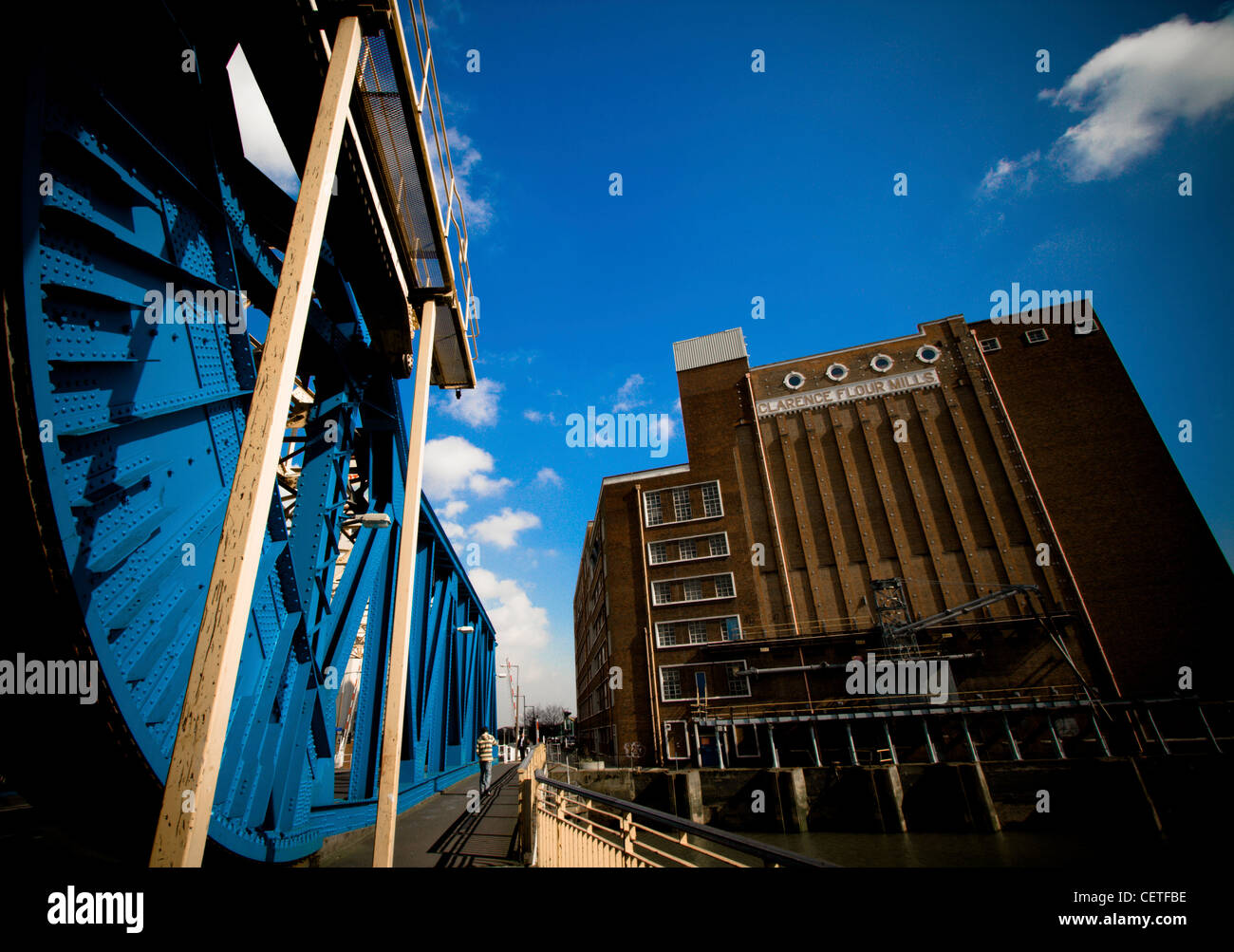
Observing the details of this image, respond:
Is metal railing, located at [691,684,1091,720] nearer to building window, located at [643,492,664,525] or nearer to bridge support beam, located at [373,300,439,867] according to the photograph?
building window, located at [643,492,664,525]

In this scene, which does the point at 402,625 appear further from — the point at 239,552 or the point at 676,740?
the point at 676,740

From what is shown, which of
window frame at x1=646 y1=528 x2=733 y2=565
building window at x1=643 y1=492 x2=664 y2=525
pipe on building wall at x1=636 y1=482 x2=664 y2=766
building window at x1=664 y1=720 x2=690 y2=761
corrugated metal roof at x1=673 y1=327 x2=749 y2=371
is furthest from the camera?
corrugated metal roof at x1=673 y1=327 x2=749 y2=371

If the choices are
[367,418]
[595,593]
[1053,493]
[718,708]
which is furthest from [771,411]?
[367,418]

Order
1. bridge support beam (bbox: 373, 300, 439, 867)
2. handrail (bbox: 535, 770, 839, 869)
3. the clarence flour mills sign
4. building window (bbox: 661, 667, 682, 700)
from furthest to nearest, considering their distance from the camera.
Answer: the clarence flour mills sign, building window (bbox: 661, 667, 682, 700), bridge support beam (bbox: 373, 300, 439, 867), handrail (bbox: 535, 770, 839, 869)

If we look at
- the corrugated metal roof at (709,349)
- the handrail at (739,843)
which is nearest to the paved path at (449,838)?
the handrail at (739,843)

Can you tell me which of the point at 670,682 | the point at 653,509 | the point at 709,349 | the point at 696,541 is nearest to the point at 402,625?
the point at 670,682

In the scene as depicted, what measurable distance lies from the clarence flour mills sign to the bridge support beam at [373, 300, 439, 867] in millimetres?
31068

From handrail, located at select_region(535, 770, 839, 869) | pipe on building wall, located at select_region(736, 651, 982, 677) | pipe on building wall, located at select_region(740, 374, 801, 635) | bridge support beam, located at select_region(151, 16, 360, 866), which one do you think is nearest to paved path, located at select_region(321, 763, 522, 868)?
handrail, located at select_region(535, 770, 839, 869)

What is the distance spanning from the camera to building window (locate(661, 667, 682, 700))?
28.8m

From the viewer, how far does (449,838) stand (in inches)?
298

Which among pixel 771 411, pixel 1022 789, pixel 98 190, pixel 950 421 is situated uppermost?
pixel 771 411
